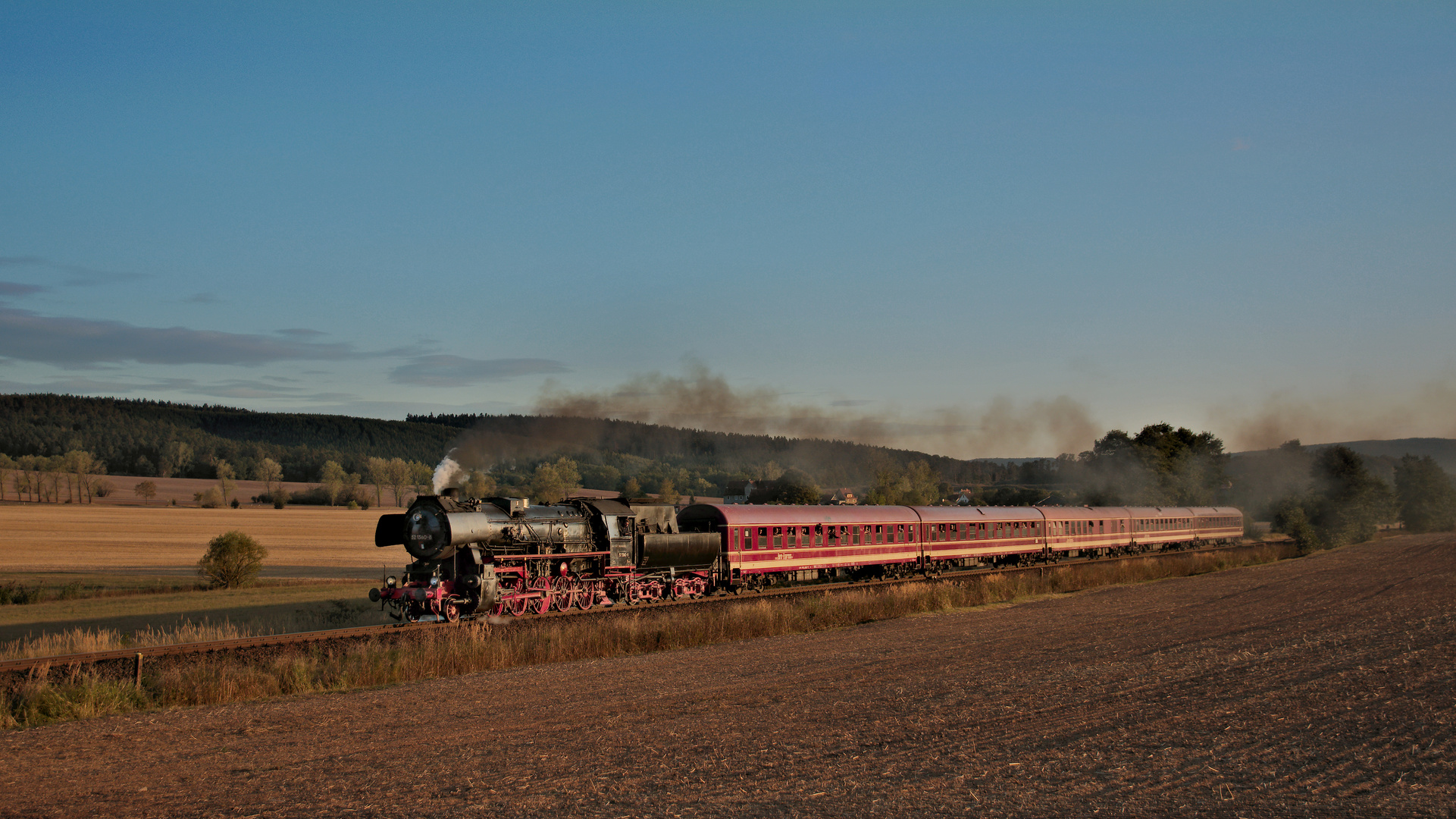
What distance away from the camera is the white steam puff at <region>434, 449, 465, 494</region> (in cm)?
3216

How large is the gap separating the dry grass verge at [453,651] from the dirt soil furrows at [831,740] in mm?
862

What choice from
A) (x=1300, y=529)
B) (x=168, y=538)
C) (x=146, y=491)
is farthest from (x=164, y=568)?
(x=1300, y=529)

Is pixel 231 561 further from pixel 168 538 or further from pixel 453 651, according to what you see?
pixel 168 538

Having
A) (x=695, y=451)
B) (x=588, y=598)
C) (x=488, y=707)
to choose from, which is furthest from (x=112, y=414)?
(x=488, y=707)

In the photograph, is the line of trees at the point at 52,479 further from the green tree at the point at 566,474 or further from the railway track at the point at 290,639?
the railway track at the point at 290,639

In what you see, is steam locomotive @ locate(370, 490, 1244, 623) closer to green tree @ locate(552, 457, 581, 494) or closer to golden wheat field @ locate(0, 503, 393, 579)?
golden wheat field @ locate(0, 503, 393, 579)

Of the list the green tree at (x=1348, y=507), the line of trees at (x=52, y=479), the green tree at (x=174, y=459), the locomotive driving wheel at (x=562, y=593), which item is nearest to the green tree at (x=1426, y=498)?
the green tree at (x=1348, y=507)

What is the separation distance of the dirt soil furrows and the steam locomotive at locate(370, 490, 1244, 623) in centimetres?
566

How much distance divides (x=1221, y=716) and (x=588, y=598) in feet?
56.3

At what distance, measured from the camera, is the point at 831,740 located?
35.7ft

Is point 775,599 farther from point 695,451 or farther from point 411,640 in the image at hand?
point 695,451

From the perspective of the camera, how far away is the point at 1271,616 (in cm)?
2405

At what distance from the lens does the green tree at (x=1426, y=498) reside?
93.1 metres

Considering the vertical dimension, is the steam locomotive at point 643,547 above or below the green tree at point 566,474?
below
